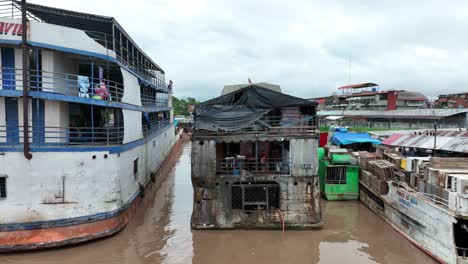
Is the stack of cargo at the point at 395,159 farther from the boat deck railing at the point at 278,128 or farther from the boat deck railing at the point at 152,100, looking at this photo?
the boat deck railing at the point at 152,100

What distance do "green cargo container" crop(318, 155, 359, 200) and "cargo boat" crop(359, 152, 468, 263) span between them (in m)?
2.18

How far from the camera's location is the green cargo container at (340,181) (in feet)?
53.8

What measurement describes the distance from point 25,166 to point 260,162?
8581 mm

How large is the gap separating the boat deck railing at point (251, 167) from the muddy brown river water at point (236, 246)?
7.59ft

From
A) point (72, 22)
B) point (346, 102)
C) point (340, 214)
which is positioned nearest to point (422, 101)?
point (346, 102)

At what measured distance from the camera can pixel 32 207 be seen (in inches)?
398

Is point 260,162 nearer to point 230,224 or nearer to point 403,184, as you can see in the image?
point 230,224

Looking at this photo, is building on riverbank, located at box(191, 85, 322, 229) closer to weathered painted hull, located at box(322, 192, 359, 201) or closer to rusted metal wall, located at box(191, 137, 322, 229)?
rusted metal wall, located at box(191, 137, 322, 229)

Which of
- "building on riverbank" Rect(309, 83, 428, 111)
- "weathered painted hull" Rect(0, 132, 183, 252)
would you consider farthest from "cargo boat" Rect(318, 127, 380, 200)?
"building on riverbank" Rect(309, 83, 428, 111)

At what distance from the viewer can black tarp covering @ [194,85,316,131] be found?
40.1 feet

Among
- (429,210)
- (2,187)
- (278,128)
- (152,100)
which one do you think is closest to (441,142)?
(429,210)

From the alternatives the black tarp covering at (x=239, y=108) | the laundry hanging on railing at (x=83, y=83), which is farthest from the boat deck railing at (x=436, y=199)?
the laundry hanging on railing at (x=83, y=83)

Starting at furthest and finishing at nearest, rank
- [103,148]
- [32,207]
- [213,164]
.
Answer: [213,164]
[103,148]
[32,207]

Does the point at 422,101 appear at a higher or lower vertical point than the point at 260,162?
higher
